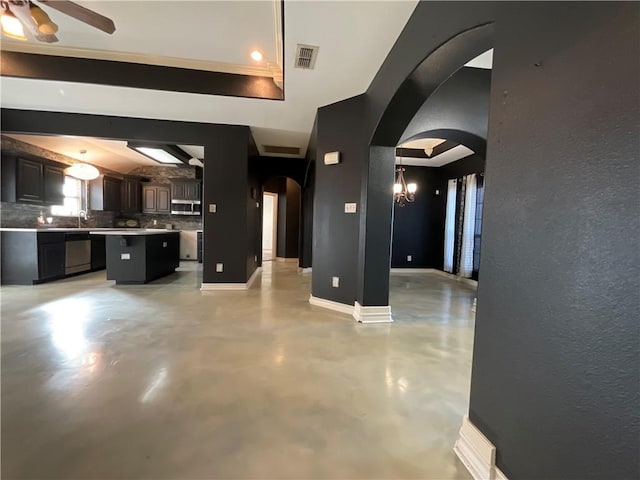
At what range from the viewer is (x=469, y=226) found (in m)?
5.99

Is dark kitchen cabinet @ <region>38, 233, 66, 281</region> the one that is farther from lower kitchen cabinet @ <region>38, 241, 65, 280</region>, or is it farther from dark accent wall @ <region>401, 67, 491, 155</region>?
dark accent wall @ <region>401, 67, 491, 155</region>

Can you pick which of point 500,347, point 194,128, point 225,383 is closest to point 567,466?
point 500,347

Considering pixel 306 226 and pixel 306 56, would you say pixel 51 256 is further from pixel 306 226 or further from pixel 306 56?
pixel 306 56

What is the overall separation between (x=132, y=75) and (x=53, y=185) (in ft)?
12.3

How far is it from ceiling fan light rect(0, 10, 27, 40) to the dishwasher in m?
4.23

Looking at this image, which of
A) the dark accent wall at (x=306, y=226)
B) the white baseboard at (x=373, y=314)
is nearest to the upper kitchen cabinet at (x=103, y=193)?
the dark accent wall at (x=306, y=226)

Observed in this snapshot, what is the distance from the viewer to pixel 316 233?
403 cm

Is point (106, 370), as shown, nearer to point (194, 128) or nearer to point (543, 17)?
point (543, 17)

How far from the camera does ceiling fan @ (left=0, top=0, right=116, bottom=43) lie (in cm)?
203

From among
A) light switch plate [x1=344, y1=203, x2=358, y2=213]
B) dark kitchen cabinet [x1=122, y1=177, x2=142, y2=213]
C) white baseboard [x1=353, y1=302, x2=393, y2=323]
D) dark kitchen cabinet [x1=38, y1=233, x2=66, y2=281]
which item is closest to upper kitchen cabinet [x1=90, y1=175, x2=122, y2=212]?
dark kitchen cabinet [x1=122, y1=177, x2=142, y2=213]

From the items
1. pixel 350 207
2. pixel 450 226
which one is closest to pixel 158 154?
pixel 350 207

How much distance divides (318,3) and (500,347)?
7.78 feet

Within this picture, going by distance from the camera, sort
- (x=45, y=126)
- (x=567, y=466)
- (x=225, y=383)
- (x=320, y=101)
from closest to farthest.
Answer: (x=567, y=466), (x=225, y=383), (x=320, y=101), (x=45, y=126)

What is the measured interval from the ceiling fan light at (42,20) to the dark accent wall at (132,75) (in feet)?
3.80
